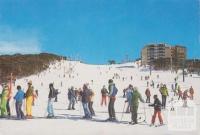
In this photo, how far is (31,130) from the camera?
63.4 feet

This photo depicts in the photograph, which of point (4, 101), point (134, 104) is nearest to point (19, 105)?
point (4, 101)

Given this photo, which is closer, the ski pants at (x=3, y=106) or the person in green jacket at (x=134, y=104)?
the person in green jacket at (x=134, y=104)

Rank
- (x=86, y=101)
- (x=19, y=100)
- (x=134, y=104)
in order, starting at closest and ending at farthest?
(x=134, y=104) < (x=19, y=100) < (x=86, y=101)

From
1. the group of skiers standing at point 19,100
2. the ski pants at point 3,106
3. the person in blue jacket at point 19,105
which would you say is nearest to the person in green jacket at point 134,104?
the group of skiers standing at point 19,100

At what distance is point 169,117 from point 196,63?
59.2 meters

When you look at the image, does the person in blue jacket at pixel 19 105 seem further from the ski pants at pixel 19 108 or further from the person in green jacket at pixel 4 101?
the person in green jacket at pixel 4 101

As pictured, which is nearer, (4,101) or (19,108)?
(19,108)

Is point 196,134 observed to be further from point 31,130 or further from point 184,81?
point 184,81

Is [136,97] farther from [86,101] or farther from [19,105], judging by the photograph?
[19,105]

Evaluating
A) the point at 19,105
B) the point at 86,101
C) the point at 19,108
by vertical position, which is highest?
the point at 86,101

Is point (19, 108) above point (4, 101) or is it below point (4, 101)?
below

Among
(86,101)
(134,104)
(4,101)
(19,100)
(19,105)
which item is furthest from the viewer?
(86,101)

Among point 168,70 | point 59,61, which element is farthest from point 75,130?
point 168,70

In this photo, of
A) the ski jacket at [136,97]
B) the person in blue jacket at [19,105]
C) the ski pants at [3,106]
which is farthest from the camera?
the ski pants at [3,106]
